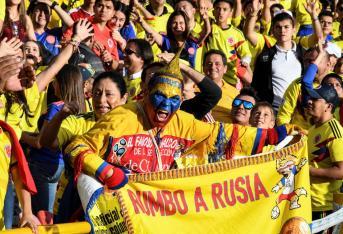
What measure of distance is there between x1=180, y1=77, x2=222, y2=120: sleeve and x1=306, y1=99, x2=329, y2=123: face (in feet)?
3.97

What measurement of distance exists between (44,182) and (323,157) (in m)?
2.39

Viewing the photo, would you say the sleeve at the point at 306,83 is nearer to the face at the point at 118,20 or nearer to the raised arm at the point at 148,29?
the raised arm at the point at 148,29

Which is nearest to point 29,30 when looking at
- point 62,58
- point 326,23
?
point 62,58

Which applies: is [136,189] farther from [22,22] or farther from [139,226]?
[22,22]

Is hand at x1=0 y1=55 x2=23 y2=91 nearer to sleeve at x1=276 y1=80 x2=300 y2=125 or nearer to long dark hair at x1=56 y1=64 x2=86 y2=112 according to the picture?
long dark hair at x1=56 y1=64 x2=86 y2=112

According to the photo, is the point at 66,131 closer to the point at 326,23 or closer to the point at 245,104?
the point at 245,104

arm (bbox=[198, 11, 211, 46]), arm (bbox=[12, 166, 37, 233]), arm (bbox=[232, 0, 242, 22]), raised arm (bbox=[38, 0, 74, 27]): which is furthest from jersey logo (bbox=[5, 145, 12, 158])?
arm (bbox=[232, 0, 242, 22])

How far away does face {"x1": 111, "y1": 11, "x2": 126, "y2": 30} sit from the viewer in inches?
422

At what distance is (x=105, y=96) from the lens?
7348 millimetres

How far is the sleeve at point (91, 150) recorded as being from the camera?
19.0 ft

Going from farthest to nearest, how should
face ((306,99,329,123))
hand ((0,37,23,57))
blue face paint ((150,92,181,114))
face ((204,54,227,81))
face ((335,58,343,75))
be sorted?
1. face ((335,58,343,75))
2. face ((204,54,227,81))
3. face ((306,99,329,123))
4. blue face paint ((150,92,181,114))
5. hand ((0,37,23,57))


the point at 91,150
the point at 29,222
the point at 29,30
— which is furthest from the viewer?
the point at 29,30

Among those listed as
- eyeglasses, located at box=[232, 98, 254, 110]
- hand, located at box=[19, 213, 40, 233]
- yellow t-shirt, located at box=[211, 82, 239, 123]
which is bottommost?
yellow t-shirt, located at box=[211, 82, 239, 123]

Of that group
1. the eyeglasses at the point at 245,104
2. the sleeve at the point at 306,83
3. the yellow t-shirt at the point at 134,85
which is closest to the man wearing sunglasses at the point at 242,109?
the eyeglasses at the point at 245,104
